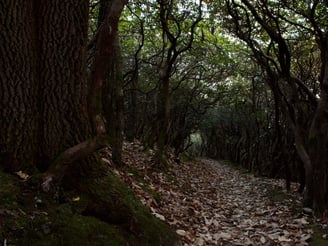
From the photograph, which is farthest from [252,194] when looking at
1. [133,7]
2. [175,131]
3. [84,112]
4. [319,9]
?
[175,131]

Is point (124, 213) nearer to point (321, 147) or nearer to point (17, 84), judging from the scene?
point (17, 84)

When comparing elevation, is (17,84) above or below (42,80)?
below

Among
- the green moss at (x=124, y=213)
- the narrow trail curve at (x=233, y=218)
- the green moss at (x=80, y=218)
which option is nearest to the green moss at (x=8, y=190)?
the green moss at (x=80, y=218)

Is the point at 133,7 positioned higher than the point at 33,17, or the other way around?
the point at 133,7

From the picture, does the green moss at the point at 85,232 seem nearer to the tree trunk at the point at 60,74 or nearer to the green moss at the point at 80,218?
the green moss at the point at 80,218

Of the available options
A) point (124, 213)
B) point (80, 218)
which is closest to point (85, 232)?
point (80, 218)

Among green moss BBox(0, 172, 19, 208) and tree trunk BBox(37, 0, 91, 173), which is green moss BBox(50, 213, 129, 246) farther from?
tree trunk BBox(37, 0, 91, 173)

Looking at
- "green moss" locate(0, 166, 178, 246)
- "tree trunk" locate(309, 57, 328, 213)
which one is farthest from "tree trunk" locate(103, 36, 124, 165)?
"tree trunk" locate(309, 57, 328, 213)

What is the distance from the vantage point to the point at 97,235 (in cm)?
392

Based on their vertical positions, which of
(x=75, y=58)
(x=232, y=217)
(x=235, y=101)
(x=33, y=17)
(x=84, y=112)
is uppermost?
(x=235, y=101)

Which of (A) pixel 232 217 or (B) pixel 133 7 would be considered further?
(B) pixel 133 7

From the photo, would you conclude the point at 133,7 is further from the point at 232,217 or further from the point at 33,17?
the point at 33,17

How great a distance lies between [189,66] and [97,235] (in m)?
19.2

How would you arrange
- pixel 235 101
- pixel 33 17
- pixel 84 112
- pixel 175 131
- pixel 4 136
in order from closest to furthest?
pixel 4 136 → pixel 33 17 → pixel 84 112 → pixel 175 131 → pixel 235 101
